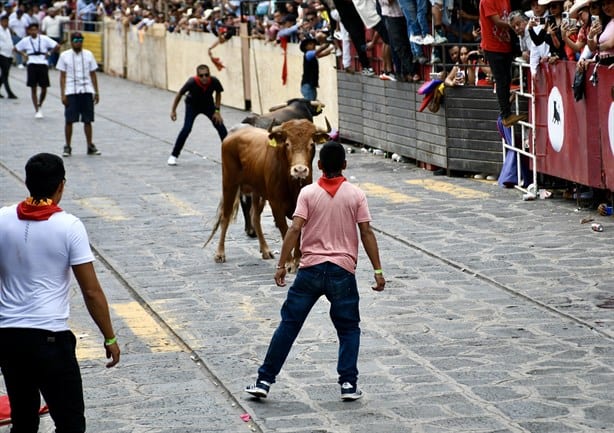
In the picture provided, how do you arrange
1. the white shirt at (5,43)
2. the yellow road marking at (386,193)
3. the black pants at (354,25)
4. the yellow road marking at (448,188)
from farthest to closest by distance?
1. the white shirt at (5,43)
2. the black pants at (354,25)
3. the yellow road marking at (448,188)
4. the yellow road marking at (386,193)

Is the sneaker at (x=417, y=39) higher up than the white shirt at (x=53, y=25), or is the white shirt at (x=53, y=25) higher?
the white shirt at (x=53, y=25)

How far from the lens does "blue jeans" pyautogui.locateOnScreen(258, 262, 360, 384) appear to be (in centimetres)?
809

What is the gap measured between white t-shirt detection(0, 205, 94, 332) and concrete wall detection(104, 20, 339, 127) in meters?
19.0

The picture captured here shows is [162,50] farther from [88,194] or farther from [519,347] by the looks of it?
[519,347]

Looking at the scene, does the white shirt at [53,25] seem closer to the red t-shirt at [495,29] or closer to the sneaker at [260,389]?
the red t-shirt at [495,29]

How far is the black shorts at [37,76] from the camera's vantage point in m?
30.0

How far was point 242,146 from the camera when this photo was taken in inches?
524

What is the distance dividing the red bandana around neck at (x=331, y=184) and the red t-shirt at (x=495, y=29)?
30.4ft

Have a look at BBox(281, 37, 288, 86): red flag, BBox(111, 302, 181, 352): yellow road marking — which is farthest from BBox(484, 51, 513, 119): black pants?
BBox(281, 37, 288, 86): red flag

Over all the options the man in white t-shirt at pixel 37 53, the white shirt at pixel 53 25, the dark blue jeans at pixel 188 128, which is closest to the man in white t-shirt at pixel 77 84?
the dark blue jeans at pixel 188 128

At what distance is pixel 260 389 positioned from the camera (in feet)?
26.9

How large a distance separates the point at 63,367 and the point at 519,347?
13.8ft

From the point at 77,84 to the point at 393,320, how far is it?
1296 cm

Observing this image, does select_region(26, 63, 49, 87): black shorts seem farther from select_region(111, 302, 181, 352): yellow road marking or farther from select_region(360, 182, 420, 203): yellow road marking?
select_region(111, 302, 181, 352): yellow road marking
